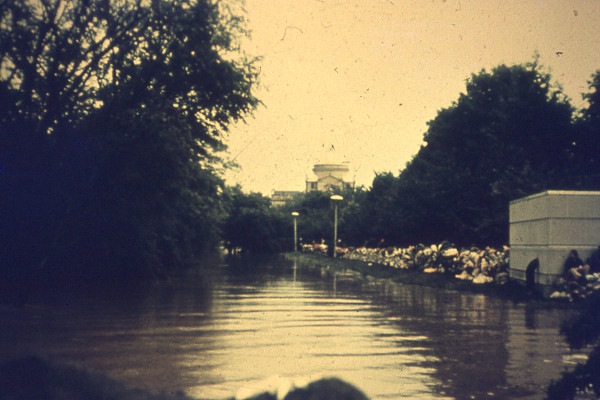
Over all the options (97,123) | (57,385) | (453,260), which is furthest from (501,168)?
(57,385)

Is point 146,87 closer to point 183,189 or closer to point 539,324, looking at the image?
point 183,189

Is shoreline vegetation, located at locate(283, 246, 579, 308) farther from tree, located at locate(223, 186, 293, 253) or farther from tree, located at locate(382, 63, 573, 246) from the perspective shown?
tree, located at locate(223, 186, 293, 253)

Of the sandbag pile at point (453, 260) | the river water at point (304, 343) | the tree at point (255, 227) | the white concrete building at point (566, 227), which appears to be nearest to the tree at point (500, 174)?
the sandbag pile at point (453, 260)

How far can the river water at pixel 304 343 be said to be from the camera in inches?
262

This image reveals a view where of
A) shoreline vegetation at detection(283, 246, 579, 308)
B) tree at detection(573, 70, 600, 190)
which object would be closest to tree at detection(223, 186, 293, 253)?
shoreline vegetation at detection(283, 246, 579, 308)

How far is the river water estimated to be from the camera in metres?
6.64

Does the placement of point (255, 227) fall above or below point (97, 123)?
above

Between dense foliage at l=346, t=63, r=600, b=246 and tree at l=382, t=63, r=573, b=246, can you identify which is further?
tree at l=382, t=63, r=573, b=246

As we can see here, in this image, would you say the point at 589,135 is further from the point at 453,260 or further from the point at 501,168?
the point at 453,260

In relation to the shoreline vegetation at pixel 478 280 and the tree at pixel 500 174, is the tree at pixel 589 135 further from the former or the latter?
the shoreline vegetation at pixel 478 280

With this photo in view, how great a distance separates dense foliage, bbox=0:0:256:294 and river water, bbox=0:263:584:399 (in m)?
1.91

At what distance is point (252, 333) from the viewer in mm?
9961

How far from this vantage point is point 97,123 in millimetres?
14430

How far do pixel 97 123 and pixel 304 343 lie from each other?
308 inches
